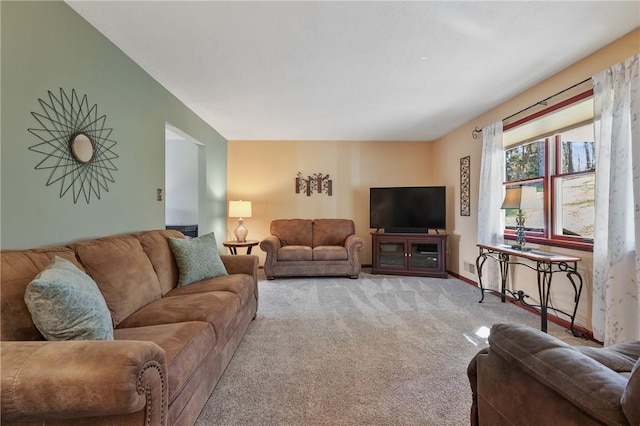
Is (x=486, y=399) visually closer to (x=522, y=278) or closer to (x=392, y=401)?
(x=392, y=401)

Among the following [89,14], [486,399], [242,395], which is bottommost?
[242,395]

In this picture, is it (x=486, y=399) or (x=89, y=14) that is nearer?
(x=486, y=399)

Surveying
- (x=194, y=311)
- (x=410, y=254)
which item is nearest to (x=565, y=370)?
(x=194, y=311)

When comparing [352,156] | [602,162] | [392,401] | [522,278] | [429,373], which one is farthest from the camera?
[352,156]

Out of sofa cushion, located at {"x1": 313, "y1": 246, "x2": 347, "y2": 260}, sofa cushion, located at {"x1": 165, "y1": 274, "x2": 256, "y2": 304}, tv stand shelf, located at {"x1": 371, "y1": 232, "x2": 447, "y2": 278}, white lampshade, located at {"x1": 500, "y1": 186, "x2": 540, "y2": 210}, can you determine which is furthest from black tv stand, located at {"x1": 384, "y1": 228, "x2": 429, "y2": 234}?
sofa cushion, located at {"x1": 165, "y1": 274, "x2": 256, "y2": 304}

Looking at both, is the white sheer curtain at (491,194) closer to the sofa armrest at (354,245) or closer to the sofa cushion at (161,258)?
the sofa armrest at (354,245)

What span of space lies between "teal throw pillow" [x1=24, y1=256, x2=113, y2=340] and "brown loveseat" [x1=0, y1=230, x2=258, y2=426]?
121mm

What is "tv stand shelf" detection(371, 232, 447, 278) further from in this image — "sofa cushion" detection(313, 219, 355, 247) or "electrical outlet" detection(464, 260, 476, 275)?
"sofa cushion" detection(313, 219, 355, 247)

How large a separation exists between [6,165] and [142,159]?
1.22 metres

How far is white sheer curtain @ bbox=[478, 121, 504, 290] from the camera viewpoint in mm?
3430

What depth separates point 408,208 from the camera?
4.81 m

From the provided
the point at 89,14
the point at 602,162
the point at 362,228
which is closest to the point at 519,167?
the point at 602,162

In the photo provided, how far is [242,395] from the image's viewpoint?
1666mm

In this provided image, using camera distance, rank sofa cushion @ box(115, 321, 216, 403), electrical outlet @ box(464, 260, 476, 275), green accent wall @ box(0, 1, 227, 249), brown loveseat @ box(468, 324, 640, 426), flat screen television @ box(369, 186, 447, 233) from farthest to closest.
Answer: flat screen television @ box(369, 186, 447, 233) → electrical outlet @ box(464, 260, 476, 275) → green accent wall @ box(0, 1, 227, 249) → sofa cushion @ box(115, 321, 216, 403) → brown loveseat @ box(468, 324, 640, 426)
